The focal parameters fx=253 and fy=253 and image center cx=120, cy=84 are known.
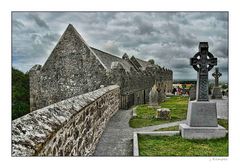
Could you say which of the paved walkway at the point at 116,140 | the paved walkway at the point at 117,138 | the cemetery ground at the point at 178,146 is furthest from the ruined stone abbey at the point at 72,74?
the cemetery ground at the point at 178,146

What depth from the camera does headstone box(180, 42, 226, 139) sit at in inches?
288

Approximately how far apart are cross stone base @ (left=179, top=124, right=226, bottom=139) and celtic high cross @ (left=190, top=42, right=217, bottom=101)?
887mm

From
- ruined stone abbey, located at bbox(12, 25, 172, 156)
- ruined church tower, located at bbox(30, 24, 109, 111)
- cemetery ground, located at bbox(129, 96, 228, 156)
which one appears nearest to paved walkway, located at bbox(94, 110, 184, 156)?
ruined stone abbey, located at bbox(12, 25, 172, 156)

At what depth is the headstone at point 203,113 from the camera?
7.31 metres

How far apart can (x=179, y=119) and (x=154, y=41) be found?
16.2 ft

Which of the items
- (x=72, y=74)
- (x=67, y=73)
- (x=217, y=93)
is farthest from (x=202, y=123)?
(x=217, y=93)

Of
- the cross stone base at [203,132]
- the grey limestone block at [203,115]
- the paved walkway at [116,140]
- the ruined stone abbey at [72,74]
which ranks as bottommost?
the paved walkway at [116,140]

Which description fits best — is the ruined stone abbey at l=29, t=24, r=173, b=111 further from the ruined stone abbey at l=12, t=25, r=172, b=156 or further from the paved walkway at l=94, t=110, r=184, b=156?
the paved walkway at l=94, t=110, r=184, b=156

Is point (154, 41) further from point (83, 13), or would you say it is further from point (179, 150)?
point (179, 150)

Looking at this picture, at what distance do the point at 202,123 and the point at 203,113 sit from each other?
0.29 meters

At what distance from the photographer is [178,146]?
673 cm

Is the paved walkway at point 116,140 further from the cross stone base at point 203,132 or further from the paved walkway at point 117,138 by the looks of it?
the cross stone base at point 203,132

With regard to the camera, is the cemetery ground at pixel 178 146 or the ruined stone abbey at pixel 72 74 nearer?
the cemetery ground at pixel 178 146
